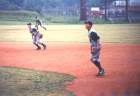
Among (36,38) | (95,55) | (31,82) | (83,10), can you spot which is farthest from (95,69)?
(36,38)

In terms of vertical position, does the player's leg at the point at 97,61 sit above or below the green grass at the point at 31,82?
above

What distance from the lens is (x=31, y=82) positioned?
679 cm

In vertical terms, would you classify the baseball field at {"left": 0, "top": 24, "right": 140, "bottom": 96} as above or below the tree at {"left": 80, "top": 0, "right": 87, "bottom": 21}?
below

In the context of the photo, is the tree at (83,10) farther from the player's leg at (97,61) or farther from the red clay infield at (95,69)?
the player's leg at (97,61)

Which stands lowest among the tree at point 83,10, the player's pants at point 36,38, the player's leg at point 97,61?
the player's pants at point 36,38

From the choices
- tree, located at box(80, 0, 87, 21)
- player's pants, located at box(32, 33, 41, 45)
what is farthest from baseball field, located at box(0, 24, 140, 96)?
player's pants, located at box(32, 33, 41, 45)

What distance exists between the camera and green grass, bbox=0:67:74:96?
6.18 m

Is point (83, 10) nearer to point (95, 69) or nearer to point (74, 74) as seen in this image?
point (74, 74)

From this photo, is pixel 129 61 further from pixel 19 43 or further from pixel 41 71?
pixel 19 43

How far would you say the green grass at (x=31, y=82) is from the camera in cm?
618

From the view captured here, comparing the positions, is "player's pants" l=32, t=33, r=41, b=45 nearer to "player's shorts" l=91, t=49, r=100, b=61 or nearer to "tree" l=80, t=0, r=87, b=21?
"player's shorts" l=91, t=49, r=100, b=61

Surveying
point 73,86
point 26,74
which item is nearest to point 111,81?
point 73,86

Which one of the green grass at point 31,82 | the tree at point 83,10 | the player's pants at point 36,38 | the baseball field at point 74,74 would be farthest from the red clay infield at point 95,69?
the player's pants at point 36,38

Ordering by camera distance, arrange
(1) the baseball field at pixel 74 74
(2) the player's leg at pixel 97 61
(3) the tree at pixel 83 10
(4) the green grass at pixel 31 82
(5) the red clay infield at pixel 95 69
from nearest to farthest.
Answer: (5) the red clay infield at pixel 95 69 → (1) the baseball field at pixel 74 74 → (3) the tree at pixel 83 10 → (4) the green grass at pixel 31 82 → (2) the player's leg at pixel 97 61
